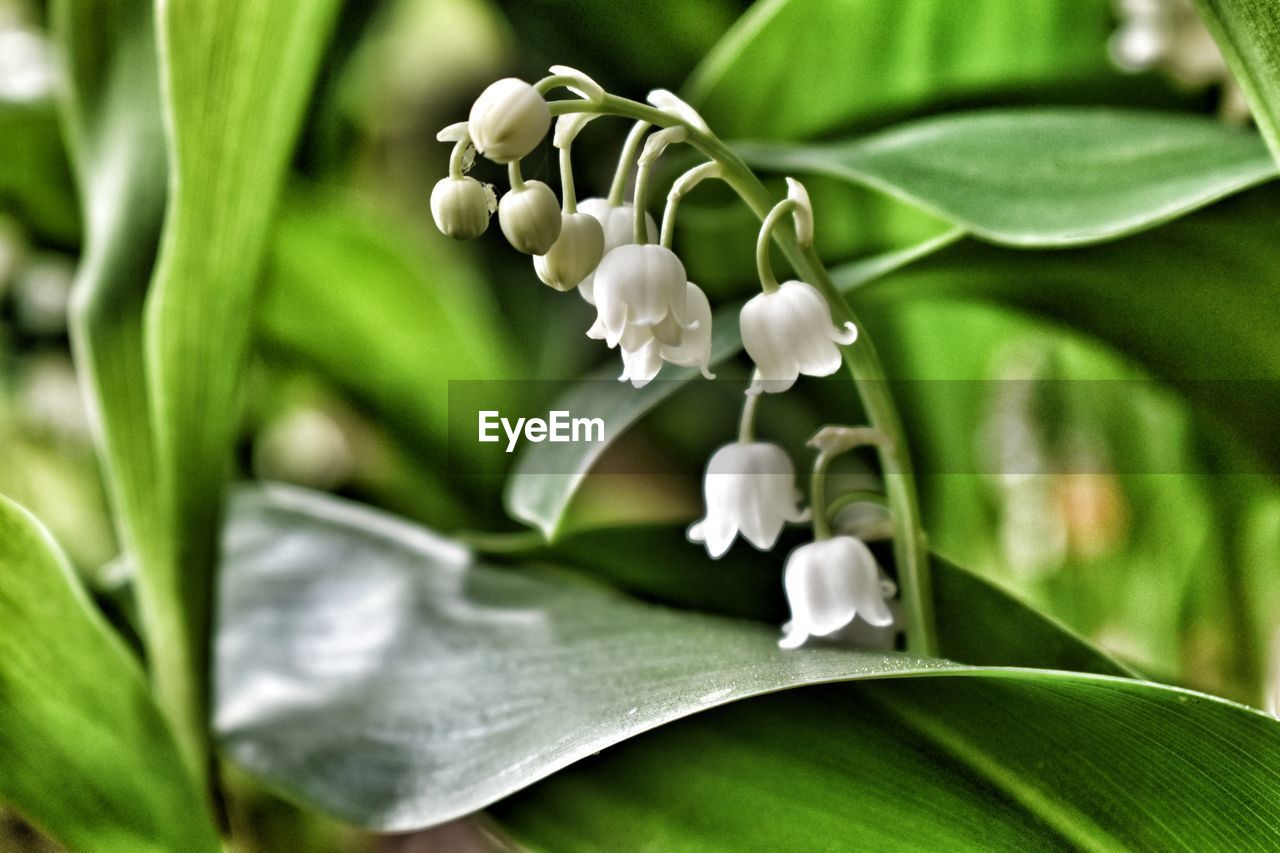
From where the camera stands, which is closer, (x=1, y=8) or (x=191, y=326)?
(x=191, y=326)

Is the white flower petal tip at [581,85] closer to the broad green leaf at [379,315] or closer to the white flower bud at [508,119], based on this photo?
the white flower bud at [508,119]

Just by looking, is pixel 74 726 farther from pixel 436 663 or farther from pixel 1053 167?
pixel 1053 167

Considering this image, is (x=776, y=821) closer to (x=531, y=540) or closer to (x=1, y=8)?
(x=531, y=540)

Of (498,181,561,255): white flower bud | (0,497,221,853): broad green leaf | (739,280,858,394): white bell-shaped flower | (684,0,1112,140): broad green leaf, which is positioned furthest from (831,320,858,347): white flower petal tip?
(0,497,221,853): broad green leaf

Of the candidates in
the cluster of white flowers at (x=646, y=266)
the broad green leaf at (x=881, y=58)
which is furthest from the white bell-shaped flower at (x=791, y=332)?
the broad green leaf at (x=881, y=58)

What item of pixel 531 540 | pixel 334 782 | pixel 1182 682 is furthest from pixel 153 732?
pixel 1182 682

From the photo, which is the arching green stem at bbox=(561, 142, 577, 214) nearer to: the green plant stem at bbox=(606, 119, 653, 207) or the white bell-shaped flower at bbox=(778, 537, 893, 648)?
the green plant stem at bbox=(606, 119, 653, 207)

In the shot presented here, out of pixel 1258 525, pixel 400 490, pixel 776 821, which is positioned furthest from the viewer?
pixel 400 490

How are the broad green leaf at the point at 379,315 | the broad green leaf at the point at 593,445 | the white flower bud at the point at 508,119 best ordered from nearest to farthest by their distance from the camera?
the white flower bud at the point at 508,119
the broad green leaf at the point at 593,445
the broad green leaf at the point at 379,315
